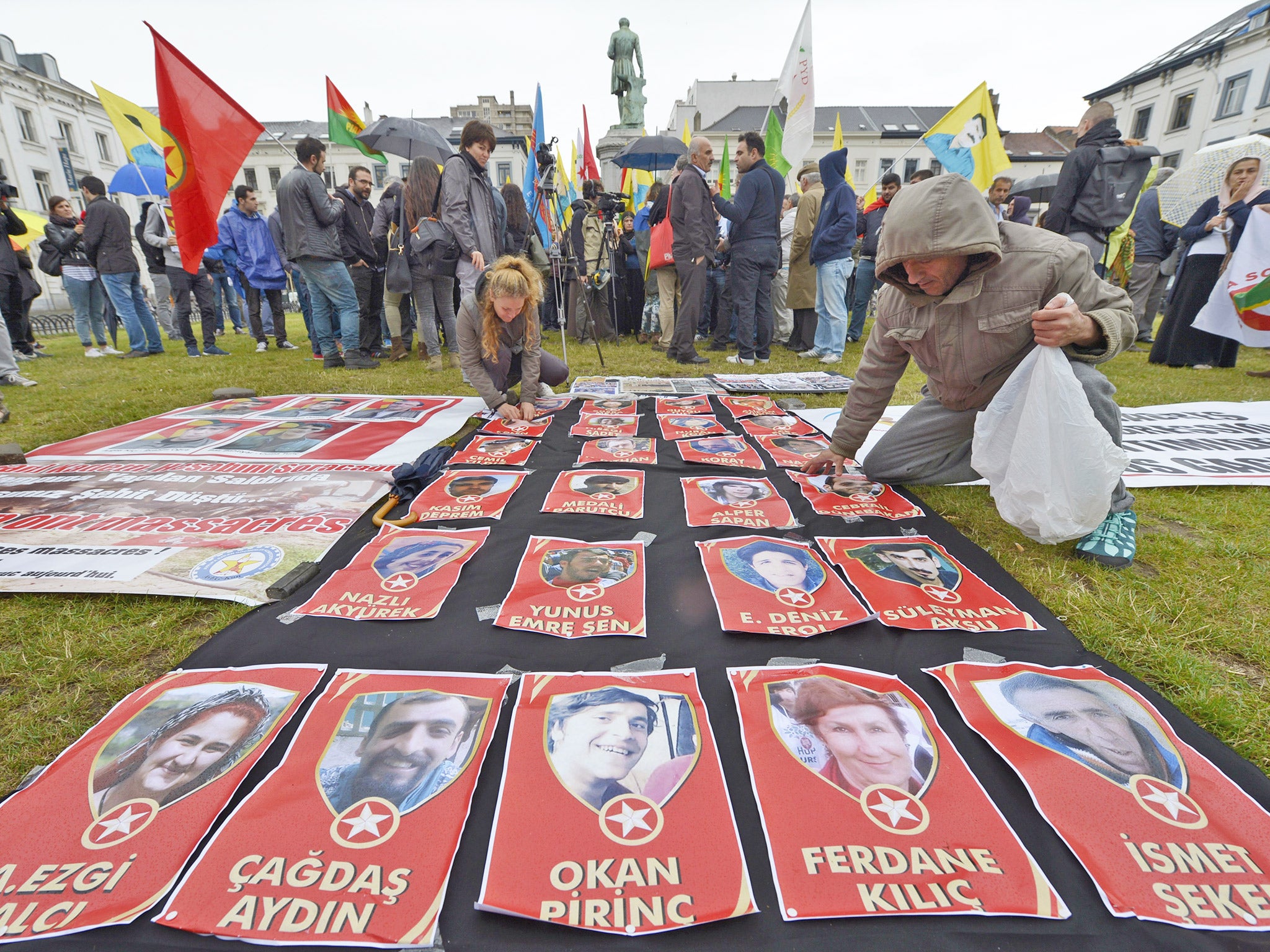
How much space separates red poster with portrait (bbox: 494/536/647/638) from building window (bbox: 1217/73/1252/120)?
31513 mm

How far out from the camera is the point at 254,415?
145 inches

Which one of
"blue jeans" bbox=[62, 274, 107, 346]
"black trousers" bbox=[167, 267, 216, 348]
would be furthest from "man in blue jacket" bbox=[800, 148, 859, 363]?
"blue jeans" bbox=[62, 274, 107, 346]

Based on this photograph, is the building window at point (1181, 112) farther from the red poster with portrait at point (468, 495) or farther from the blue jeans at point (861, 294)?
the red poster with portrait at point (468, 495)

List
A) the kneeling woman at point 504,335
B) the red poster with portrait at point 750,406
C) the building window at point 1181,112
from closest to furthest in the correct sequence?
the kneeling woman at point 504,335 < the red poster with portrait at point 750,406 < the building window at point 1181,112

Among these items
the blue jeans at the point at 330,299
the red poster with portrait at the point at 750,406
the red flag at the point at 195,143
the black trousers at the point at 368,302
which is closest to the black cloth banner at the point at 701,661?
the red poster with portrait at the point at 750,406

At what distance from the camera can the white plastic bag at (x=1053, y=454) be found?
1.75 meters

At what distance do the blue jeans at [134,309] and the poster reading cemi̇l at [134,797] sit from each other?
22.2 ft

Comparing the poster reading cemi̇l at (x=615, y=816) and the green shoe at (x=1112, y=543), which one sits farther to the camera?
the green shoe at (x=1112, y=543)

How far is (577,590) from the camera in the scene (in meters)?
1.71

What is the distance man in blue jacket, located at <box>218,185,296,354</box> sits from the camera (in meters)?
6.61

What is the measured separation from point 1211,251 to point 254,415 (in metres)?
7.48

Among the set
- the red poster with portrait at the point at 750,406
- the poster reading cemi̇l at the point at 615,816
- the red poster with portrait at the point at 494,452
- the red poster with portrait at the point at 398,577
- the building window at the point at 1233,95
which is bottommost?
the poster reading cemi̇l at the point at 615,816

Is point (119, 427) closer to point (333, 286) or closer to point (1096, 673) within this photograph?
point (333, 286)

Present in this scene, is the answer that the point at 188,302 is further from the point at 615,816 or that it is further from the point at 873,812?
the point at 873,812
